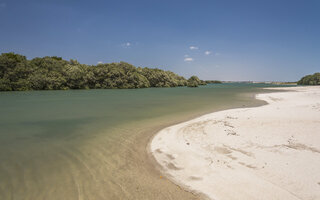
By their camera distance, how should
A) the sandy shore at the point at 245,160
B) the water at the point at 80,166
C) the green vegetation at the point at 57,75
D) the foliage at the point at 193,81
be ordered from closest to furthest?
the sandy shore at the point at 245,160 → the water at the point at 80,166 → the green vegetation at the point at 57,75 → the foliage at the point at 193,81

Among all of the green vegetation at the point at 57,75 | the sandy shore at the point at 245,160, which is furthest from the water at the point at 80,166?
the green vegetation at the point at 57,75

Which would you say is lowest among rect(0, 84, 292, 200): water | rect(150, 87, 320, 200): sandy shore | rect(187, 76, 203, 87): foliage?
rect(0, 84, 292, 200): water

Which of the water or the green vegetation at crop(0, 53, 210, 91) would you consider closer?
the water

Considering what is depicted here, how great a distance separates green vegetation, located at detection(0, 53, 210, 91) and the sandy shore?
55.6 metres

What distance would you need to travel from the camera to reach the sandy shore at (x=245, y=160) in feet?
10.8

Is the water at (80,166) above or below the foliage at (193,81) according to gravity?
below

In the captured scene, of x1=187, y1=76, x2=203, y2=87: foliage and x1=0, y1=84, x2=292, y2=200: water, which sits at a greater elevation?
x1=187, y1=76, x2=203, y2=87: foliage

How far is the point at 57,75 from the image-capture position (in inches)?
2044

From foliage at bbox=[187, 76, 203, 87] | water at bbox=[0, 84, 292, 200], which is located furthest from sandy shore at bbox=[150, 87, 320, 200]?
foliage at bbox=[187, 76, 203, 87]

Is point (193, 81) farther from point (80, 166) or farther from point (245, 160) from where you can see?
point (80, 166)

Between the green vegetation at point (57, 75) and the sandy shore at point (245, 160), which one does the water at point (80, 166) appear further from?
the green vegetation at point (57, 75)

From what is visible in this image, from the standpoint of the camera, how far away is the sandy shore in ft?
10.8

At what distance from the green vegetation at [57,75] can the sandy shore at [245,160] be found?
55589 millimetres

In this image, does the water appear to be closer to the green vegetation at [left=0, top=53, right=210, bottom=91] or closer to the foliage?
the green vegetation at [left=0, top=53, right=210, bottom=91]
